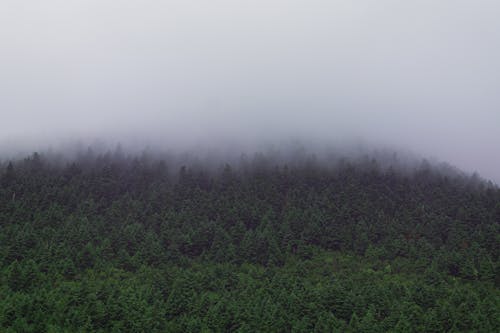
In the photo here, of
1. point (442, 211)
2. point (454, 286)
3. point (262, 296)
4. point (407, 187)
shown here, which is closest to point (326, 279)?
point (262, 296)

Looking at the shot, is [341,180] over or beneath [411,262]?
over

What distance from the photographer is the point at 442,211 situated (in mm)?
146125

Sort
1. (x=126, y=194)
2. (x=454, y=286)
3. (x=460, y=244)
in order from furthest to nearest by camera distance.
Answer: (x=126, y=194) → (x=460, y=244) → (x=454, y=286)

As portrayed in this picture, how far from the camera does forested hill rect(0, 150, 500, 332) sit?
269ft

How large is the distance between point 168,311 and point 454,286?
2261 inches

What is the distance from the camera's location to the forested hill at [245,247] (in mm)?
81875

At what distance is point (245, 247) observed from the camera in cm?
12238

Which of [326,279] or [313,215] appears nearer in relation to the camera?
[326,279]

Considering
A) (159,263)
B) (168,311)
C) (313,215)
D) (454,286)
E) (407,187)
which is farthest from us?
(407,187)

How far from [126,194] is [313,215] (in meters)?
57.6

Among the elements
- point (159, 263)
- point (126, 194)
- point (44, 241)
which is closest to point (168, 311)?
point (159, 263)

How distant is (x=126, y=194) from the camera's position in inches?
6033

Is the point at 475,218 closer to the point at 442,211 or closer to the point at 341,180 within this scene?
the point at 442,211

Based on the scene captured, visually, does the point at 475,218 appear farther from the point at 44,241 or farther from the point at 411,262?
the point at 44,241
